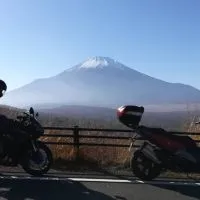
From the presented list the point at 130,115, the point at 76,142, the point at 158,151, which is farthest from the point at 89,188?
the point at 76,142

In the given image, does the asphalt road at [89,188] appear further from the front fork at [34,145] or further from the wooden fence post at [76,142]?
the wooden fence post at [76,142]

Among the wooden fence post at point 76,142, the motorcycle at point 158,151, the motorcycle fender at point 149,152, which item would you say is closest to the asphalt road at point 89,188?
the motorcycle at point 158,151

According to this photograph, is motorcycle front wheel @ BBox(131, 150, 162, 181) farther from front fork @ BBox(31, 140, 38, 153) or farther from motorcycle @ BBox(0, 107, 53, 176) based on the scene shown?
front fork @ BBox(31, 140, 38, 153)

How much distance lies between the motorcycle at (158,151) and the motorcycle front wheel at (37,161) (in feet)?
4.82

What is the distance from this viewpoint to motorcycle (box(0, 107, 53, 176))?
9258mm

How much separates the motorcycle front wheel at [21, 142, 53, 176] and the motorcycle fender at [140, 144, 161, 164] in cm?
167

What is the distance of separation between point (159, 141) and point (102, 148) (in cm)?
328

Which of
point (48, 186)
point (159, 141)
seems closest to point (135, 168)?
point (159, 141)

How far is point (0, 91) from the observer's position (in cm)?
918

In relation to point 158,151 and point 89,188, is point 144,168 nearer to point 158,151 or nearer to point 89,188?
point 158,151

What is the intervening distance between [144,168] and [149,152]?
0.34m

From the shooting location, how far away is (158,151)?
918cm

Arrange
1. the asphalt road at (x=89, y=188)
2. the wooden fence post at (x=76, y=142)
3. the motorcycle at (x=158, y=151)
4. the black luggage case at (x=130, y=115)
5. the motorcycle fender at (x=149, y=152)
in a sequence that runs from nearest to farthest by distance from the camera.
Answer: the asphalt road at (x=89, y=188) < the motorcycle at (x=158, y=151) < the motorcycle fender at (x=149, y=152) < the black luggage case at (x=130, y=115) < the wooden fence post at (x=76, y=142)

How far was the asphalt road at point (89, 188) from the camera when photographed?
25.8 feet
